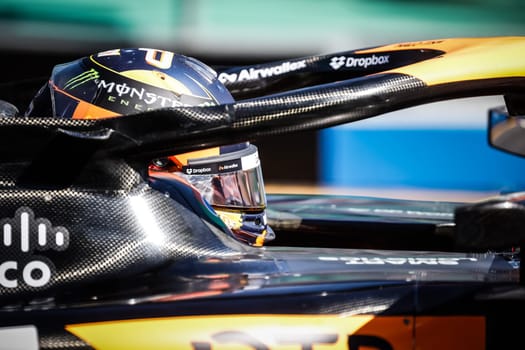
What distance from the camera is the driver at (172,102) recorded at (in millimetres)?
2631

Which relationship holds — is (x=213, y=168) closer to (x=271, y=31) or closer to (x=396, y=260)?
(x=396, y=260)

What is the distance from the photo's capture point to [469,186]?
745 centimetres

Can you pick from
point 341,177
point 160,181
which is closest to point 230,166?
point 160,181

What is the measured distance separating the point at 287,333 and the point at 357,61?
162cm

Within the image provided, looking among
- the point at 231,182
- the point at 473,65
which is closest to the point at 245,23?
the point at 231,182

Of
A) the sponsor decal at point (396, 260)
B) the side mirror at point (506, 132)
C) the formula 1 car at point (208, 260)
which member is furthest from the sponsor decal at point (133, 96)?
the side mirror at point (506, 132)

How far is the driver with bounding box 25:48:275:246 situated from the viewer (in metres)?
2.63

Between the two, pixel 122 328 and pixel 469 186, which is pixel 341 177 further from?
pixel 122 328

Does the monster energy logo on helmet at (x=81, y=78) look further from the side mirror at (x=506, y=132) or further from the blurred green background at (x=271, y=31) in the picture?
the blurred green background at (x=271, y=31)

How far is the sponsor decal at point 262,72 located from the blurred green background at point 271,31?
399 centimetres

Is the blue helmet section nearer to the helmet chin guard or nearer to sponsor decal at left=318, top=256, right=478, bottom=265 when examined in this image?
the helmet chin guard

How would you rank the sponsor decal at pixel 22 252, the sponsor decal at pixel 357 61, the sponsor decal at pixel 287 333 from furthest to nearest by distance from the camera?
the sponsor decal at pixel 357 61, the sponsor decal at pixel 22 252, the sponsor decal at pixel 287 333

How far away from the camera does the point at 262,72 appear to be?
3404 millimetres

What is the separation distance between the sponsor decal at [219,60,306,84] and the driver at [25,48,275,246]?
552 millimetres
